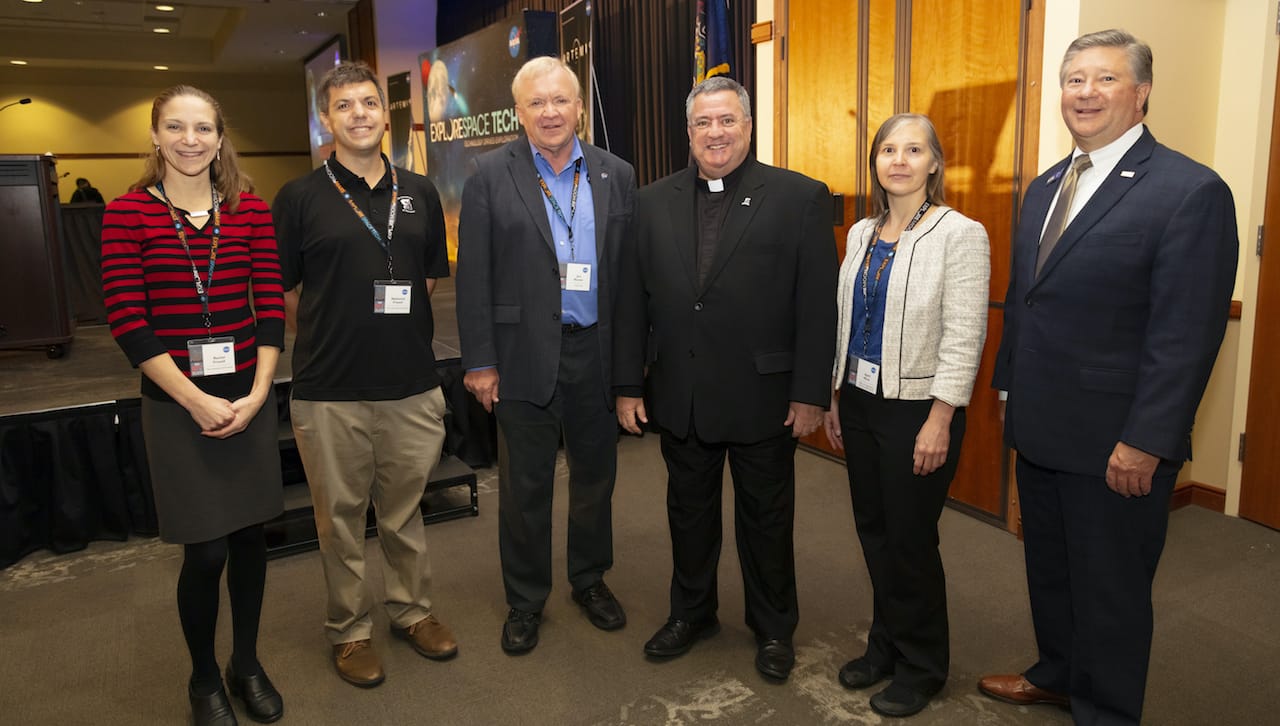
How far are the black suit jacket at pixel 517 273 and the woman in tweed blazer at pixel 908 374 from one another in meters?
0.68

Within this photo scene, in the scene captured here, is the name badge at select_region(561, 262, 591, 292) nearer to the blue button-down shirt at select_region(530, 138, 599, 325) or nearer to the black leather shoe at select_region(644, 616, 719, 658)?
the blue button-down shirt at select_region(530, 138, 599, 325)

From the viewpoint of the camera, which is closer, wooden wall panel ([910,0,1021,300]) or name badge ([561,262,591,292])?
name badge ([561,262,591,292])

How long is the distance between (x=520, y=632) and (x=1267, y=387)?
297 cm

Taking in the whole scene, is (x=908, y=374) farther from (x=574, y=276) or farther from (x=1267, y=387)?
(x=1267, y=387)

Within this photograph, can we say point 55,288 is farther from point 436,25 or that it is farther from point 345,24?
point 345,24

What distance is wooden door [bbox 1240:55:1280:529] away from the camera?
3.17m

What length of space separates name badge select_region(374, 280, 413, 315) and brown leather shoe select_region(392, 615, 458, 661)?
933 mm

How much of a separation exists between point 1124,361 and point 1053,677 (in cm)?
85

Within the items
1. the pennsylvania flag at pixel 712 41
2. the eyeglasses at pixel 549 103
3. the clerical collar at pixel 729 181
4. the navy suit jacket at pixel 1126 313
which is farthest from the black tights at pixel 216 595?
the pennsylvania flag at pixel 712 41

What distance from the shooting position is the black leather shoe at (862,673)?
2.19 meters

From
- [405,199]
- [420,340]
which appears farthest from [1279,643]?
Result: [405,199]

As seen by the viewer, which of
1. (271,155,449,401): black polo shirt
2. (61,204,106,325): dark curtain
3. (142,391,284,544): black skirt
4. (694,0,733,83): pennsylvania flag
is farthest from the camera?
(61,204,106,325): dark curtain

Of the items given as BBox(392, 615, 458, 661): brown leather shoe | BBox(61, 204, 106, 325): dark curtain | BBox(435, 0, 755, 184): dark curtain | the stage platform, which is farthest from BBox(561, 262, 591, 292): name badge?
BBox(61, 204, 106, 325): dark curtain

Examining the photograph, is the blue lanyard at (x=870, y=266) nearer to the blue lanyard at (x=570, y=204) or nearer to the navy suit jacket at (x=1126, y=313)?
the navy suit jacket at (x=1126, y=313)
